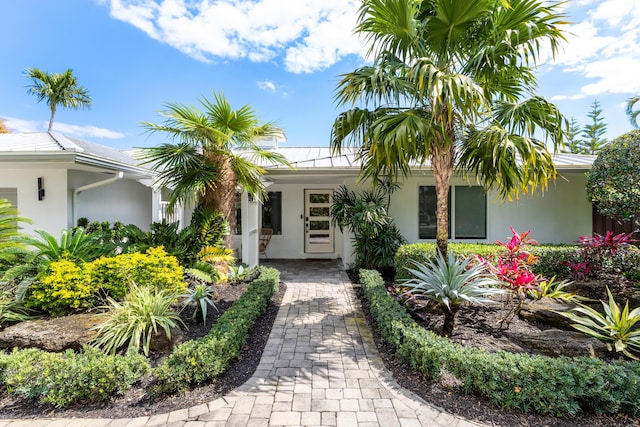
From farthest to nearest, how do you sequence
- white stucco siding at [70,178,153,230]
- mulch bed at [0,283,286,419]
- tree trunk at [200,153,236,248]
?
white stucco siding at [70,178,153,230] → tree trunk at [200,153,236,248] → mulch bed at [0,283,286,419]

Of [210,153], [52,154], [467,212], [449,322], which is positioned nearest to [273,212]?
[210,153]

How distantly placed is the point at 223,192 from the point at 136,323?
2.92m

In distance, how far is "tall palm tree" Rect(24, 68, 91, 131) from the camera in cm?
1803

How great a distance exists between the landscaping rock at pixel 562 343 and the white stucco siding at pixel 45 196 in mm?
8084

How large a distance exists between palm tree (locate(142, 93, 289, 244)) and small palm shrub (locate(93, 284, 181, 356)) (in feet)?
6.97

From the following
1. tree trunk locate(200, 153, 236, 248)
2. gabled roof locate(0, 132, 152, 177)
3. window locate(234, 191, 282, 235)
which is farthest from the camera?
window locate(234, 191, 282, 235)

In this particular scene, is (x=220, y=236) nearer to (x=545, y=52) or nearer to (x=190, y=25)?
(x=190, y=25)

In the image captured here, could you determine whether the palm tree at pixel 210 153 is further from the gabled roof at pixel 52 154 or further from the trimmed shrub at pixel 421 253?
the trimmed shrub at pixel 421 253

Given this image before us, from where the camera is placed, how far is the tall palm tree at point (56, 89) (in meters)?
18.0

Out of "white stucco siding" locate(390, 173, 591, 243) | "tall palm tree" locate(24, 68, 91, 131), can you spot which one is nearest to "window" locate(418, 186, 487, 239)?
"white stucco siding" locate(390, 173, 591, 243)

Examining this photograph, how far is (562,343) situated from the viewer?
3.48 meters

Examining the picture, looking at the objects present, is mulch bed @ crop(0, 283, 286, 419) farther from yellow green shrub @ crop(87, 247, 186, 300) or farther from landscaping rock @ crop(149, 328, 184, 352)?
yellow green shrub @ crop(87, 247, 186, 300)

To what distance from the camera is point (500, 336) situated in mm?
3789

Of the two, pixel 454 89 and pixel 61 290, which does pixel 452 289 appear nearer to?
pixel 454 89
